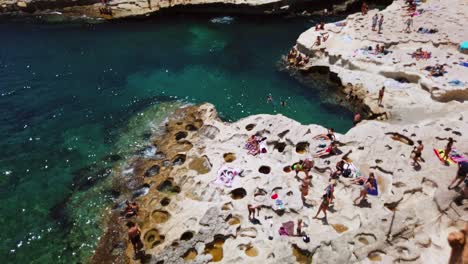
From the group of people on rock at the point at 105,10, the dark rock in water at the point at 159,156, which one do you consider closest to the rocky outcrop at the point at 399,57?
the dark rock in water at the point at 159,156

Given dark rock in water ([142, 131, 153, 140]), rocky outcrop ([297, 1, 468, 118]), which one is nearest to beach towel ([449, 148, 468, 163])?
rocky outcrop ([297, 1, 468, 118])

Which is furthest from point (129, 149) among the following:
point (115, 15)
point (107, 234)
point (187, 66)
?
point (115, 15)

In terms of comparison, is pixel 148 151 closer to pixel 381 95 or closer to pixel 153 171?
pixel 153 171

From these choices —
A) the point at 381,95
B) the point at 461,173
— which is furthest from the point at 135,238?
the point at 381,95

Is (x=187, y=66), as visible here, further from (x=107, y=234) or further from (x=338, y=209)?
(x=338, y=209)

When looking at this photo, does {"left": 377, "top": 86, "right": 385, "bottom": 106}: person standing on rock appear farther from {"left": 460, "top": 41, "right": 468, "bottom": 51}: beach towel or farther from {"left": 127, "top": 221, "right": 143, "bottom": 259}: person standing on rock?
{"left": 127, "top": 221, "right": 143, "bottom": 259}: person standing on rock

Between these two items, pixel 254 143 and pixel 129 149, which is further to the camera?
pixel 129 149
